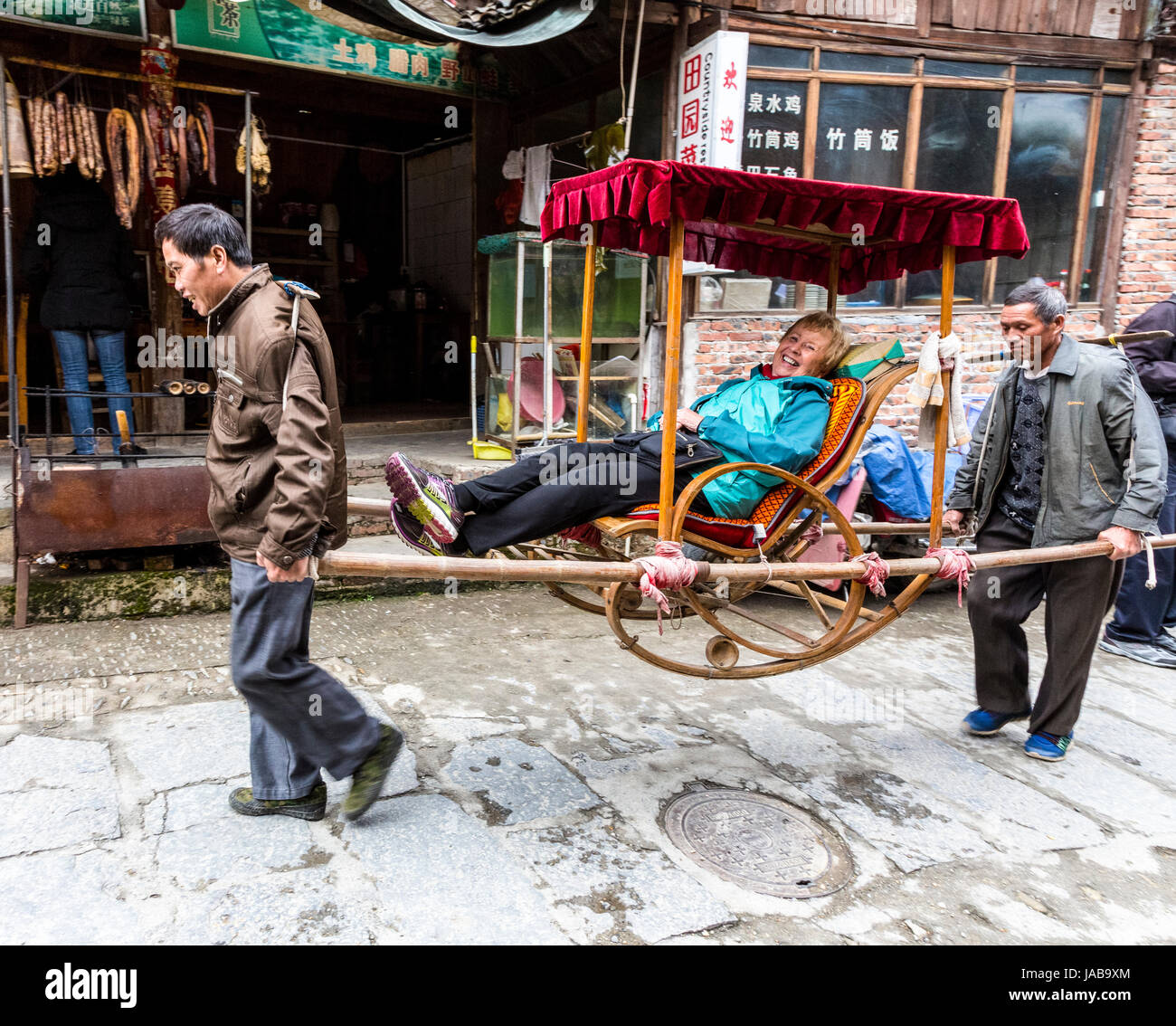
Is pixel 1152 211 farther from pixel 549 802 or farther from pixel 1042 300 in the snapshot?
pixel 549 802

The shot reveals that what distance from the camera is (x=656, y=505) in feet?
11.3

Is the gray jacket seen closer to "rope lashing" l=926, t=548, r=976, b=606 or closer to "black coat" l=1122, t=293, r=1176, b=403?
"rope lashing" l=926, t=548, r=976, b=606

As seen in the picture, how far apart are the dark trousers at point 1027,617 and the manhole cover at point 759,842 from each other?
1.30m

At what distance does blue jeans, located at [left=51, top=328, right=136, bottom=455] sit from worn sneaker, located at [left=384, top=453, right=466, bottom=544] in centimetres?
350

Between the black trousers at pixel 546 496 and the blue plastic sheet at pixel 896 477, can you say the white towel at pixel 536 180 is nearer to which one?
the blue plastic sheet at pixel 896 477

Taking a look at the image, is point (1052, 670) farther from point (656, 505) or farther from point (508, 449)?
point (508, 449)

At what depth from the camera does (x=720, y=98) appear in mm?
6328

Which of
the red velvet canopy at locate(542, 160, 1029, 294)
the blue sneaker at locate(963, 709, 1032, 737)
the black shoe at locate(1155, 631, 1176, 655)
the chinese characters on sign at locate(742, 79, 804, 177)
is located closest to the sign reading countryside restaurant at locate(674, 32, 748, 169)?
the chinese characters on sign at locate(742, 79, 804, 177)

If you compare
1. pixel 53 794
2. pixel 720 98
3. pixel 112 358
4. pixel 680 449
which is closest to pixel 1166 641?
pixel 680 449

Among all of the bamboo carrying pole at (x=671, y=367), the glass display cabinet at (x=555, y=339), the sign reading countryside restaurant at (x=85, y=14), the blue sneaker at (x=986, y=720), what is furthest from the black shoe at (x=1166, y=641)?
the sign reading countryside restaurant at (x=85, y=14)

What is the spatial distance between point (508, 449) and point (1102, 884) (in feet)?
16.7

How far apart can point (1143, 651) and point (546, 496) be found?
419 centimetres

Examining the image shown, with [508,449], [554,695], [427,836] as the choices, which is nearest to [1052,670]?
[554,695]

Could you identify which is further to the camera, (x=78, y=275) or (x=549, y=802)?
(x=78, y=275)
